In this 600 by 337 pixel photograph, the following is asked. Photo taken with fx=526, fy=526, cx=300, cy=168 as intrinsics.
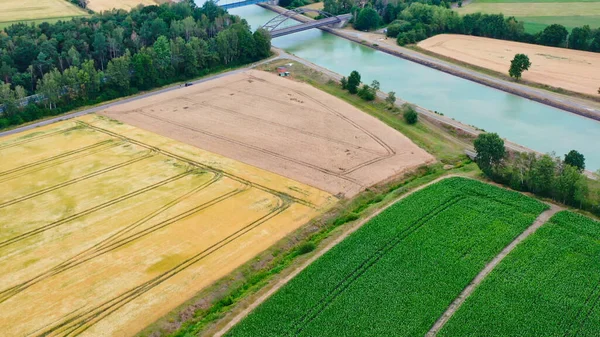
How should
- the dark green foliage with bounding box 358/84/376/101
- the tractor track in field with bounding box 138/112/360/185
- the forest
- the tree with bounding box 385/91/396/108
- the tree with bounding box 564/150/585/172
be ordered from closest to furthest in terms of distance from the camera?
the tree with bounding box 564/150/585/172
the tractor track in field with bounding box 138/112/360/185
the tree with bounding box 385/91/396/108
the dark green foliage with bounding box 358/84/376/101
the forest

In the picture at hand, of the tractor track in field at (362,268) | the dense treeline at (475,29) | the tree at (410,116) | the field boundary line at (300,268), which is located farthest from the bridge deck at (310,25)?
the tractor track in field at (362,268)

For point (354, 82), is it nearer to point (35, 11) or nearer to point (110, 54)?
point (110, 54)

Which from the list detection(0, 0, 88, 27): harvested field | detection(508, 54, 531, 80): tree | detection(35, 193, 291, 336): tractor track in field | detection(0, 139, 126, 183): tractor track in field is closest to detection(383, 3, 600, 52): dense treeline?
detection(508, 54, 531, 80): tree

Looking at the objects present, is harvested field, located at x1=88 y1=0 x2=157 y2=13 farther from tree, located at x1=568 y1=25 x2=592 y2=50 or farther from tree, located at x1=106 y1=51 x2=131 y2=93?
tree, located at x1=568 y1=25 x2=592 y2=50

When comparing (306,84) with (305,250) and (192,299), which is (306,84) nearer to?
(305,250)

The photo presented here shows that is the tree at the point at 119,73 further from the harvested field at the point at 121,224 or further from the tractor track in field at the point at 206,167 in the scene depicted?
the harvested field at the point at 121,224

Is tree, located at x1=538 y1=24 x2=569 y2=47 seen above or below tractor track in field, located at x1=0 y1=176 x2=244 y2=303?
above
